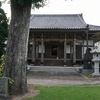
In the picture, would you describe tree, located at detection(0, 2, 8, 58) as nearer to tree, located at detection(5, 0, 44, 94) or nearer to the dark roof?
the dark roof

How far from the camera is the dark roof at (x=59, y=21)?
34188 millimetres

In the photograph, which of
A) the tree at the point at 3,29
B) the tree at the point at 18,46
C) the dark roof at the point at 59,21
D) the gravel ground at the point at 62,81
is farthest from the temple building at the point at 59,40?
the tree at the point at 18,46

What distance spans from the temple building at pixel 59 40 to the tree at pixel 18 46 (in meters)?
20.3

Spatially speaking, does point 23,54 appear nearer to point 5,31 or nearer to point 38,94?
point 38,94

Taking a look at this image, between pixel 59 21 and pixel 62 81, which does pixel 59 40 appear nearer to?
pixel 59 21

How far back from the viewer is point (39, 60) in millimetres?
33656

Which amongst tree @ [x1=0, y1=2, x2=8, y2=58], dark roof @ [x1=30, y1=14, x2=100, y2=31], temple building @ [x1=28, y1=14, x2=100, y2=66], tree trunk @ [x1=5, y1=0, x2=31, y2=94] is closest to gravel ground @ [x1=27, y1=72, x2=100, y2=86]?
tree trunk @ [x1=5, y1=0, x2=31, y2=94]

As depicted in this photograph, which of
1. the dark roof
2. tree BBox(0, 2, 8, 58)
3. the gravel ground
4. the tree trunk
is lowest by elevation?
the gravel ground

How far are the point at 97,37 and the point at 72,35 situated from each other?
6113 millimetres

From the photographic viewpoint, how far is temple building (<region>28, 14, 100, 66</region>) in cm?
3200

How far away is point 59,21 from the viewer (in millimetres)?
36906

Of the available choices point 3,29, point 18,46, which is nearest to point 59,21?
point 3,29

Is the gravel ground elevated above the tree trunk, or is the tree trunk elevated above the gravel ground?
the tree trunk

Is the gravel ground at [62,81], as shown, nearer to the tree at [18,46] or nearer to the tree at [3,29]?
the tree at [18,46]
